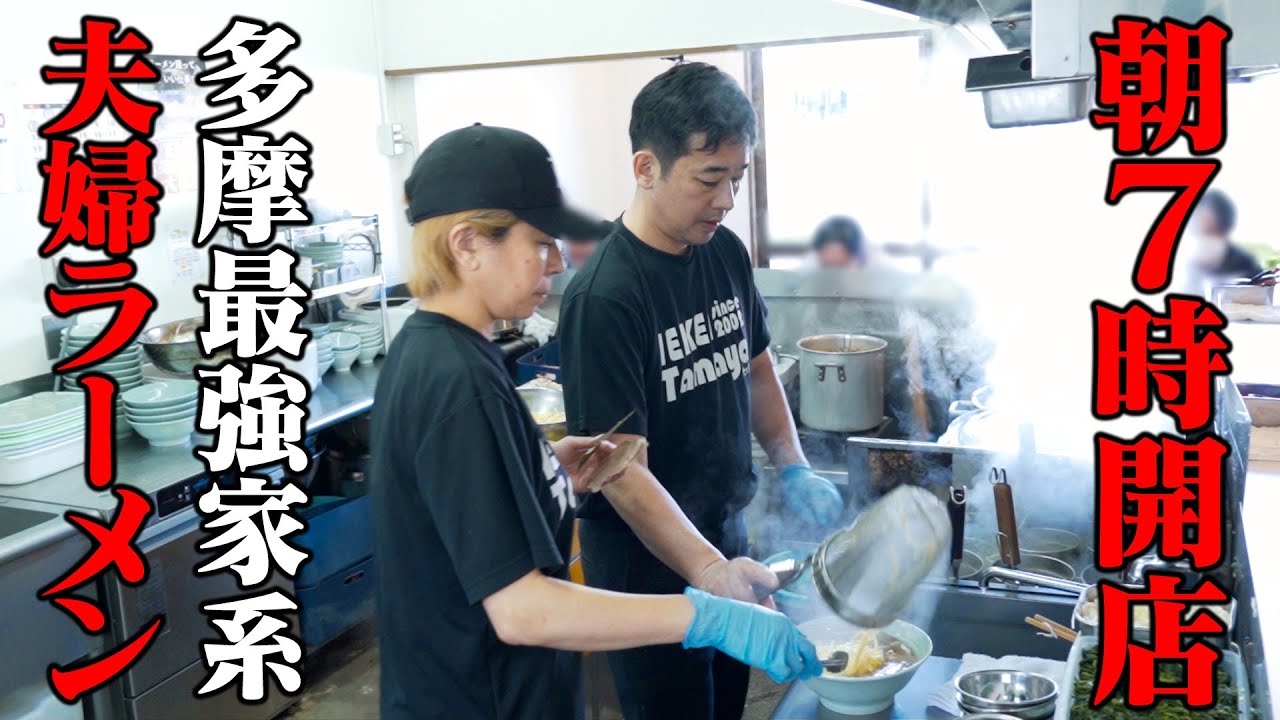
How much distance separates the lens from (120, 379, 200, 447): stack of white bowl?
3174 mm

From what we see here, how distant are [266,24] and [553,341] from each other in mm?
1649

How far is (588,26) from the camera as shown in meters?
4.23

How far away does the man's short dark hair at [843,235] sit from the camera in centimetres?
373

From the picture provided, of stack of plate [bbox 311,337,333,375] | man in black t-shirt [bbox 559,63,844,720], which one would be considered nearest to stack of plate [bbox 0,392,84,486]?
stack of plate [bbox 311,337,333,375]

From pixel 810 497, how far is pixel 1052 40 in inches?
46.6

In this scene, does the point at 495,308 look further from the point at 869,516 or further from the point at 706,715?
the point at 706,715

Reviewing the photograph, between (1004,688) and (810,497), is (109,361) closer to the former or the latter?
(810,497)

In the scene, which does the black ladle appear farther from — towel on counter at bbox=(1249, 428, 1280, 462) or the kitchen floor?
the kitchen floor

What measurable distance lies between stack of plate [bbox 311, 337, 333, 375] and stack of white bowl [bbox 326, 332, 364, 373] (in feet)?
0.15

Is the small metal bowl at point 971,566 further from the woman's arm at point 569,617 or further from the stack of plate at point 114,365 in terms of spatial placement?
the stack of plate at point 114,365

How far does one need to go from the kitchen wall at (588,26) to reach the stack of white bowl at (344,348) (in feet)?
4.20

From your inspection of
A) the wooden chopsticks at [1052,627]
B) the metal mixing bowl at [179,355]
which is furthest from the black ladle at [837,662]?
the metal mixing bowl at [179,355]

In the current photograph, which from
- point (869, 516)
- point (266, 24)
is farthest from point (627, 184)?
point (869, 516)

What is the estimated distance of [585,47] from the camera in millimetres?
4258
